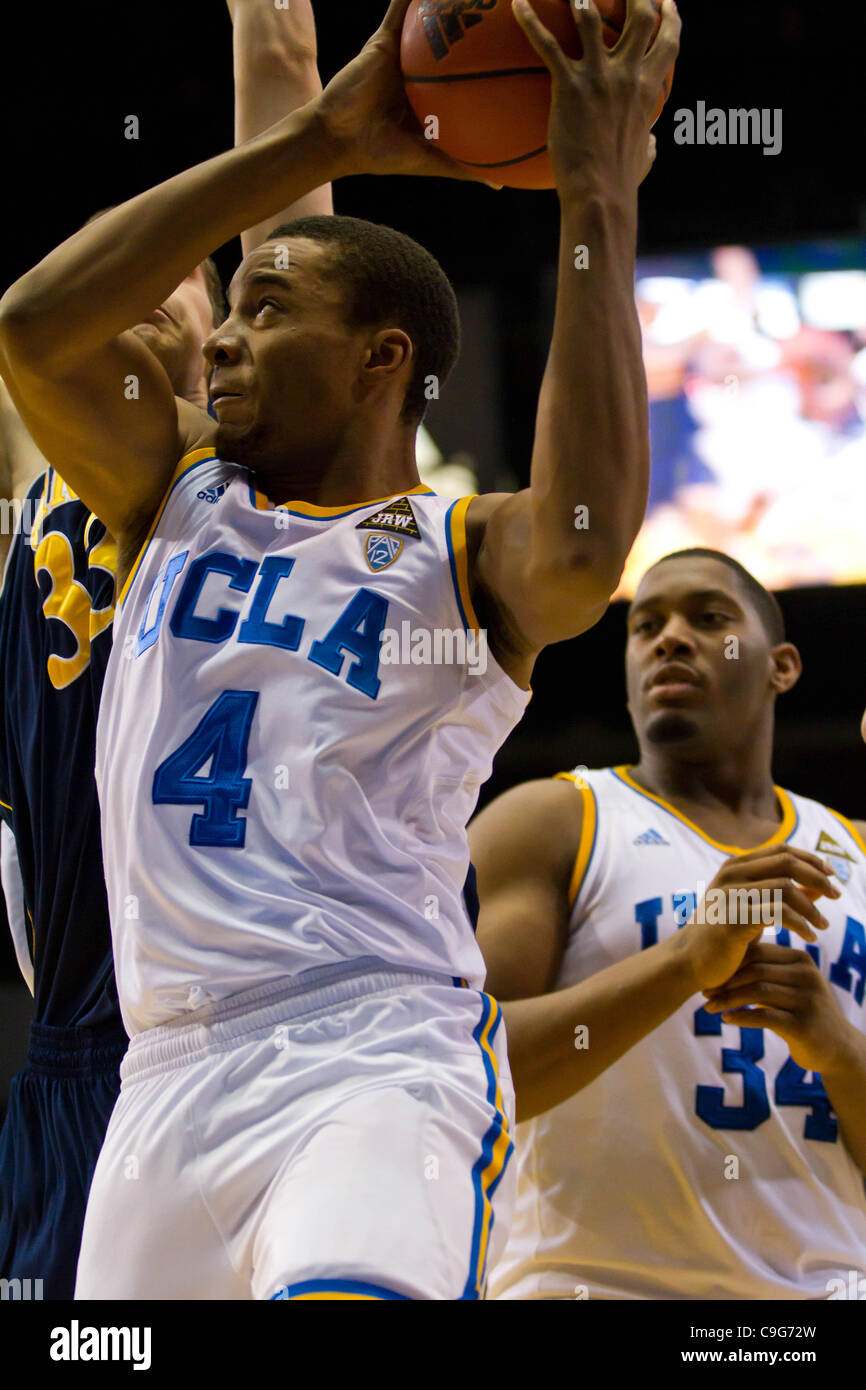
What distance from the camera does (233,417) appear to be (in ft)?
7.64

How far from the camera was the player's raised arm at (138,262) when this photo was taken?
2.13m

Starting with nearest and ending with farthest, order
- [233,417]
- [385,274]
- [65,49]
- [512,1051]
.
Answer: [233,417], [385,274], [512,1051], [65,49]

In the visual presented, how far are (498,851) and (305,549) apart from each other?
1.56m

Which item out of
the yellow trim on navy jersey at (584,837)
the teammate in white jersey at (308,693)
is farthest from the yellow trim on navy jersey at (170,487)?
the yellow trim on navy jersey at (584,837)

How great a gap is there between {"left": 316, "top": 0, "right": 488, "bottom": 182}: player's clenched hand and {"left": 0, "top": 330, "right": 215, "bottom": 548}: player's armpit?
1.43ft

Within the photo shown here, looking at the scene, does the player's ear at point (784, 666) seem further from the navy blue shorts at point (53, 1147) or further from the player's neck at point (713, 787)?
the navy blue shorts at point (53, 1147)

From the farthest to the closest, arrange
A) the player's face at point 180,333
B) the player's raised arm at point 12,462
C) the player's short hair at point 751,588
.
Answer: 1. the player's short hair at point 751,588
2. the player's raised arm at point 12,462
3. the player's face at point 180,333

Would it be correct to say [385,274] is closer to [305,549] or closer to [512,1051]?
[305,549]

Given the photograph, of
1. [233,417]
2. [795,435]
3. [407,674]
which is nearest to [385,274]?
[233,417]

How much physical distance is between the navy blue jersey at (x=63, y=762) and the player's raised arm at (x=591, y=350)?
891mm

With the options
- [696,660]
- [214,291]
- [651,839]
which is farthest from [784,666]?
[214,291]

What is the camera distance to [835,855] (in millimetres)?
3930

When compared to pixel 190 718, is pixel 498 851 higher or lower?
higher
